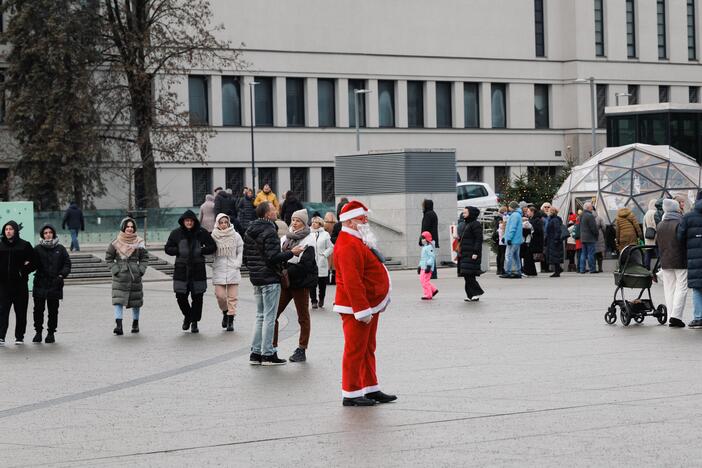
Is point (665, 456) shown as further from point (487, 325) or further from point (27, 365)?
point (487, 325)

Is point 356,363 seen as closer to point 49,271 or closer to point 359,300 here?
point 359,300

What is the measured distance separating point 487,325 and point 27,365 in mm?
6673

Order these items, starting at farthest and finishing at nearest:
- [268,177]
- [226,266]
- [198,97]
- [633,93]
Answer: [633,93]
[268,177]
[198,97]
[226,266]

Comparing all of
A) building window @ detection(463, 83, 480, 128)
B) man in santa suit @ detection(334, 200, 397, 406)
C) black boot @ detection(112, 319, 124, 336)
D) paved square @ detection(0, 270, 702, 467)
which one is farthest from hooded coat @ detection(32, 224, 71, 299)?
building window @ detection(463, 83, 480, 128)

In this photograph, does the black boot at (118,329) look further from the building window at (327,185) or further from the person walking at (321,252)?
the building window at (327,185)

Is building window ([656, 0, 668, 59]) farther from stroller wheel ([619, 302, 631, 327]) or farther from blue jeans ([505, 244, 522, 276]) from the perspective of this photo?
stroller wheel ([619, 302, 631, 327])

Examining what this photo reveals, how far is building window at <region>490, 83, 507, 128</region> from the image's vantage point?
80.1 metres

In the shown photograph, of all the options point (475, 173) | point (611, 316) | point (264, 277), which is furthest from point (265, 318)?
point (475, 173)

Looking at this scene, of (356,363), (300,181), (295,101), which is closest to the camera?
(356,363)

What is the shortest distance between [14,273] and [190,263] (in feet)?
8.16

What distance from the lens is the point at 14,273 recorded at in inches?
782

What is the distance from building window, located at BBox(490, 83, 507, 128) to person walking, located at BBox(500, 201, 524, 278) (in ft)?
150

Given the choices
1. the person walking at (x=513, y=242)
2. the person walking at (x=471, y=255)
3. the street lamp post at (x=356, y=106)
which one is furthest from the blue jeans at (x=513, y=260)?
the street lamp post at (x=356, y=106)

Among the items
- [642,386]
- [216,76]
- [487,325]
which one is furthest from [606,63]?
[642,386]
